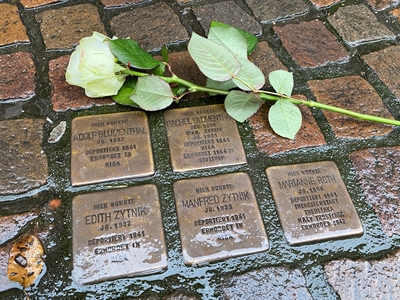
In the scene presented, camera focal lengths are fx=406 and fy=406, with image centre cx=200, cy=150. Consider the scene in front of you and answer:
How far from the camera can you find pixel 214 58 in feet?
3.65

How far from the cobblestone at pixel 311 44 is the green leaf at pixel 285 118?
0.29 meters

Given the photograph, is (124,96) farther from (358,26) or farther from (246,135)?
(358,26)

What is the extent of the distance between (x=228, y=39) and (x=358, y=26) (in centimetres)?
65

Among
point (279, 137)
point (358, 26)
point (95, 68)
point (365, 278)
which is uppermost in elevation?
point (95, 68)

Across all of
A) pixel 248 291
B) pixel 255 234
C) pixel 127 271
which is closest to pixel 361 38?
pixel 255 234

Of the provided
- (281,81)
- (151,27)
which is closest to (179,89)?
(281,81)

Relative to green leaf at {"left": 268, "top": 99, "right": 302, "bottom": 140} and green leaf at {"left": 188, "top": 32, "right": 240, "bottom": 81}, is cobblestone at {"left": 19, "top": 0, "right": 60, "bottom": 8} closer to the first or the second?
green leaf at {"left": 188, "top": 32, "right": 240, "bottom": 81}

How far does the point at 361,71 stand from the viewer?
141 centimetres

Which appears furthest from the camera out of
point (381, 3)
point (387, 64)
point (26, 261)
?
point (381, 3)

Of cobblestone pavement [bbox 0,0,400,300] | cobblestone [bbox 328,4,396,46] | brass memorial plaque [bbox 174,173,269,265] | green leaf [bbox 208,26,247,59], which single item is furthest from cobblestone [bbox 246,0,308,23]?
brass memorial plaque [bbox 174,173,269,265]

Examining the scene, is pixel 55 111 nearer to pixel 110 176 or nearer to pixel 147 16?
pixel 110 176

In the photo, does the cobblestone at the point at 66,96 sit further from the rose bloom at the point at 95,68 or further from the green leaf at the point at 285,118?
the green leaf at the point at 285,118

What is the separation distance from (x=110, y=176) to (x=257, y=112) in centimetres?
50

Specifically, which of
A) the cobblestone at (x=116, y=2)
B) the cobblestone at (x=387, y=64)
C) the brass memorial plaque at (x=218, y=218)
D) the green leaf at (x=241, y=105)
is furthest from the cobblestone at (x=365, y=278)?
the cobblestone at (x=116, y=2)
